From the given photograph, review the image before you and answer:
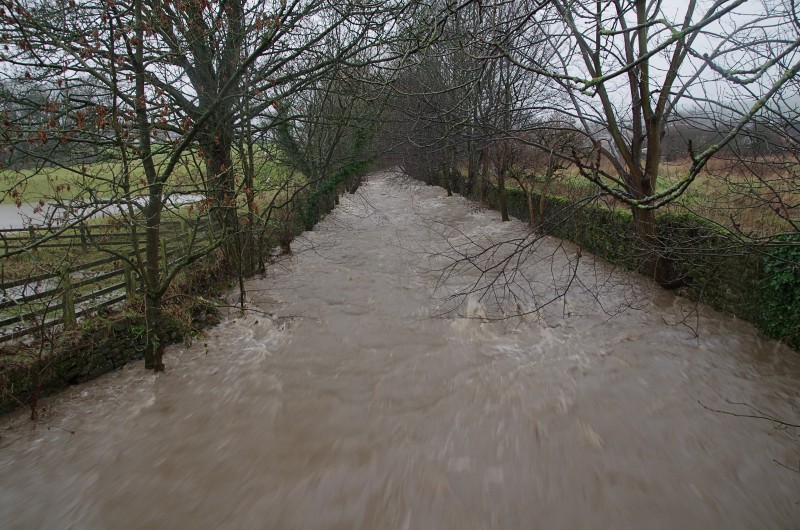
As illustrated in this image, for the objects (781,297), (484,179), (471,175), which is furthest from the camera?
(471,175)

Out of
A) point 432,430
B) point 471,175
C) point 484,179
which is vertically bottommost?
point 432,430

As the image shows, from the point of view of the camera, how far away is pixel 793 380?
20.5ft

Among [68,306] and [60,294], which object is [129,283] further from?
[60,294]

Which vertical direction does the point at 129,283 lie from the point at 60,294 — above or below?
below

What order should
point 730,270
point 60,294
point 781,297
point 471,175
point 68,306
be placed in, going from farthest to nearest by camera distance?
point 471,175, point 730,270, point 781,297, point 68,306, point 60,294

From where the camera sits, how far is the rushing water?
455 centimetres

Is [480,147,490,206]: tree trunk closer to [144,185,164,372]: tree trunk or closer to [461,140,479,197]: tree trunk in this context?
[461,140,479,197]: tree trunk

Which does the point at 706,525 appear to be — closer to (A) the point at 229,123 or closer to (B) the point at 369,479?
(B) the point at 369,479

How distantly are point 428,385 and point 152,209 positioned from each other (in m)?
4.53

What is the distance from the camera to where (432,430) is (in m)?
5.72

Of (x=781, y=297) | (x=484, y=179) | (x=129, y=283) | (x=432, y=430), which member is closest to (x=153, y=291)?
(x=129, y=283)

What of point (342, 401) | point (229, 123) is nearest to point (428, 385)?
point (342, 401)

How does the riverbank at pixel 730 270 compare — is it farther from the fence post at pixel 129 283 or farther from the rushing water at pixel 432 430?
the fence post at pixel 129 283

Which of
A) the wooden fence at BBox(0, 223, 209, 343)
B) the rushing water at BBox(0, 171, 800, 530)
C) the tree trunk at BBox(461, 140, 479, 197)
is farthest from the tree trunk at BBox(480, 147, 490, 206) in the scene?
the wooden fence at BBox(0, 223, 209, 343)
